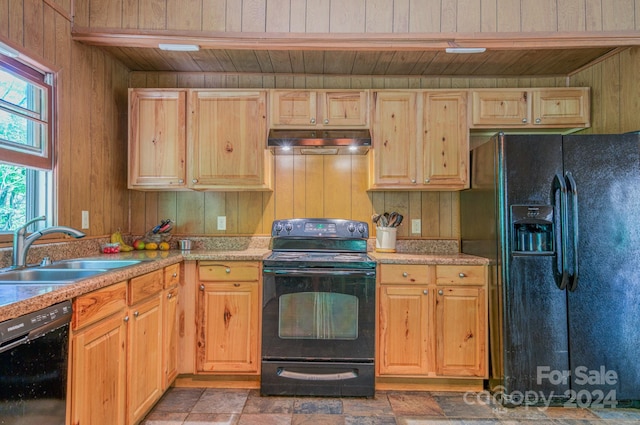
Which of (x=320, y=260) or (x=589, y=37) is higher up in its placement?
(x=589, y=37)

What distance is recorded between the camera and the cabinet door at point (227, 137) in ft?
9.29

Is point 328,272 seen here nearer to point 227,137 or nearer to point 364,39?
point 227,137

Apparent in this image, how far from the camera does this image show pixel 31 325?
3.87 feet

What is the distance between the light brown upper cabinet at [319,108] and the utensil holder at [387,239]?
0.80 metres

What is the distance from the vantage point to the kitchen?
235 cm

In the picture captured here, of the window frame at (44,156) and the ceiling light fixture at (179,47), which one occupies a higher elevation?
the ceiling light fixture at (179,47)

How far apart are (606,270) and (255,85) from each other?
2.75 metres

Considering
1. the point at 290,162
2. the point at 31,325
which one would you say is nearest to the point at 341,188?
the point at 290,162

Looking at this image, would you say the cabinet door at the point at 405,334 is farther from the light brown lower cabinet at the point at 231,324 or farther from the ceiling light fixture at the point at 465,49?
the ceiling light fixture at the point at 465,49

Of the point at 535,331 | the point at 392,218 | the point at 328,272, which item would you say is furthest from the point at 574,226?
the point at 328,272

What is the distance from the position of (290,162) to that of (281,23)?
3.46 feet

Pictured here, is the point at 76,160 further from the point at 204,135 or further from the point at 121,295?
the point at 121,295

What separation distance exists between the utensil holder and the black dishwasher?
2115mm

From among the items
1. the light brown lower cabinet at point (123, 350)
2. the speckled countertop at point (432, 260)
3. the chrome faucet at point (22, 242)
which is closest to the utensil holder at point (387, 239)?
the speckled countertop at point (432, 260)
